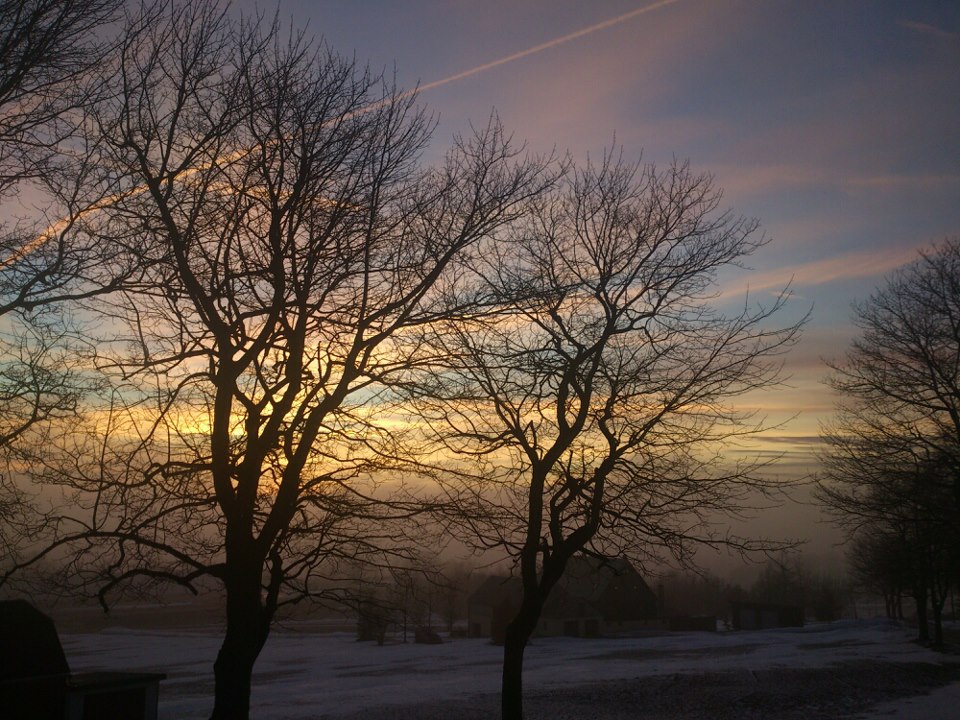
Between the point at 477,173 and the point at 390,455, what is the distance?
180 inches

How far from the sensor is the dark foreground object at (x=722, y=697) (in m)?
18.8

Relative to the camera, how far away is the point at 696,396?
14039 mm

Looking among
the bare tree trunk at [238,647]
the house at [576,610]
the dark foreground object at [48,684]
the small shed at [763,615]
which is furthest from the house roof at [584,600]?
the bare tree trunk at [238,647]

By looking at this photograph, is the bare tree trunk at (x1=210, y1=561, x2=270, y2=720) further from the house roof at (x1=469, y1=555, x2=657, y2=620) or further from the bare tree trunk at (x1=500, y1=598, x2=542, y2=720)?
the house roof at (x1=469, y1=555, x2=657, y2=620)

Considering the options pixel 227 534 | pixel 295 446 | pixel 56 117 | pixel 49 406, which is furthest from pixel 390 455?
pixel 56 117

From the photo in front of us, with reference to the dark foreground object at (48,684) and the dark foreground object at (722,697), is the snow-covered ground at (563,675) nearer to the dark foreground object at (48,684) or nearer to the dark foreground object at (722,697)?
the dark foreground object at (722,697)

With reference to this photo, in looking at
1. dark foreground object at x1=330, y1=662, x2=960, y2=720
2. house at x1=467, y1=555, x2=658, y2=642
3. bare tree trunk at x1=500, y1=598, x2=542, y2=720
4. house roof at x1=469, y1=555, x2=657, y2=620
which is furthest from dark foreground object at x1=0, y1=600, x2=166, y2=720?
house roof at x1=469, y1=555, x2=657, y2=620

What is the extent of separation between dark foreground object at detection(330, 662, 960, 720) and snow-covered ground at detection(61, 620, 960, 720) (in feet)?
0.18

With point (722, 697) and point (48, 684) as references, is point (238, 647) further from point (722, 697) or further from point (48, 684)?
point (722, 697)

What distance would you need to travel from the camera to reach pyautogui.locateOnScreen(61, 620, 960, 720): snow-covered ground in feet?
65.7

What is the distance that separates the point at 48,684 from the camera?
10391 mm

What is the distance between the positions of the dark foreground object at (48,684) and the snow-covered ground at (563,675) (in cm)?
232

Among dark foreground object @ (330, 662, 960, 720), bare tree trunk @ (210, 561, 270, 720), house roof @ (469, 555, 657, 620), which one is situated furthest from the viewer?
house roof @ (469, 555, 657, 620)

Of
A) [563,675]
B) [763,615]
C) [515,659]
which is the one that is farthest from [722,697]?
[763,615]
